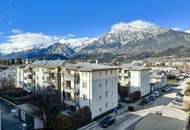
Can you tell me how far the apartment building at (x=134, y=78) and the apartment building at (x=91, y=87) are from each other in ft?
43.7

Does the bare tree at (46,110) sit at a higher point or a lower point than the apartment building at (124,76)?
lower

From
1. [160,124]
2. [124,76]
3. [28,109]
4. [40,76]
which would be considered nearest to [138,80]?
[124,76]

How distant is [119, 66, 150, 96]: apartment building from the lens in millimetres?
63881

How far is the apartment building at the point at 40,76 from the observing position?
174 feet

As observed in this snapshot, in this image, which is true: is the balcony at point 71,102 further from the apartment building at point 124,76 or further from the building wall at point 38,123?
the apartment building at point 124,76

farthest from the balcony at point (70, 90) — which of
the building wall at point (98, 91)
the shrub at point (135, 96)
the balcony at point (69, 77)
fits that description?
the shrub at point (135, 96)

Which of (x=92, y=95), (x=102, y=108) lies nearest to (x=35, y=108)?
(x=92, y=95)

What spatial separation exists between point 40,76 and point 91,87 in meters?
21.9

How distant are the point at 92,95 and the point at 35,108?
10.1 m

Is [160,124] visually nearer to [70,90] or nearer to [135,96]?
[70,90]

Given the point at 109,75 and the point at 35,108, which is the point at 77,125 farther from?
the point at 109,75

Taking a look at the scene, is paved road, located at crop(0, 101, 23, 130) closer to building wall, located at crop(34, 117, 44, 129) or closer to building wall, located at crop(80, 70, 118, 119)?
building wall, located at crop(34, 117, 44, 129)

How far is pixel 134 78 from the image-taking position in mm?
64250

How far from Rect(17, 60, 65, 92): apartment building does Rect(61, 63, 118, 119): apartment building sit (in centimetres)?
278
